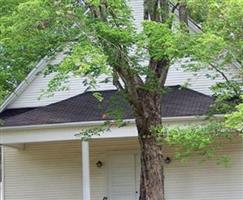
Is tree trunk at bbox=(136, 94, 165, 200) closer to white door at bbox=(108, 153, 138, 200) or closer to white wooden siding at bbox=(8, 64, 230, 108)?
white door at bbox=(108, 153, 138, 200)

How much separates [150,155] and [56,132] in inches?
138

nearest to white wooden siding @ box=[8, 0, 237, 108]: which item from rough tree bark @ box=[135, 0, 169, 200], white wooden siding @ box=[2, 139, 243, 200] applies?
white wooden siding @ box=[2, 139, 243, 200]

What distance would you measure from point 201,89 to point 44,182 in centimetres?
539

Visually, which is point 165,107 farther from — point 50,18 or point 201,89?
point 50,18

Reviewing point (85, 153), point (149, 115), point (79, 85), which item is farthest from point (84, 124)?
point (79, 85)

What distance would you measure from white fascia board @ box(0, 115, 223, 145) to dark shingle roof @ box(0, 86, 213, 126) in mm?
149

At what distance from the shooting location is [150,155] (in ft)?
37.7

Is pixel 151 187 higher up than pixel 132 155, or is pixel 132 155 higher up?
pixel 132 155

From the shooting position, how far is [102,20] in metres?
10.7

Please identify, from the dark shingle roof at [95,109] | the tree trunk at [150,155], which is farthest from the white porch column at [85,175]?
the tree trunk at [150,155]

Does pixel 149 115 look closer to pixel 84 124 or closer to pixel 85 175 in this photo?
pixel 84 124

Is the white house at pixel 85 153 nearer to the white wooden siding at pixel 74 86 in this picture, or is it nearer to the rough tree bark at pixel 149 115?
the white wooden siding at pixel 74 86

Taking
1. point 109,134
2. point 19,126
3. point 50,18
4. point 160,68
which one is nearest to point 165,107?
point 109,134

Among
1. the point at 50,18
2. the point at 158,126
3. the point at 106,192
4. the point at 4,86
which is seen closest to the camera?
the point at 50,18
